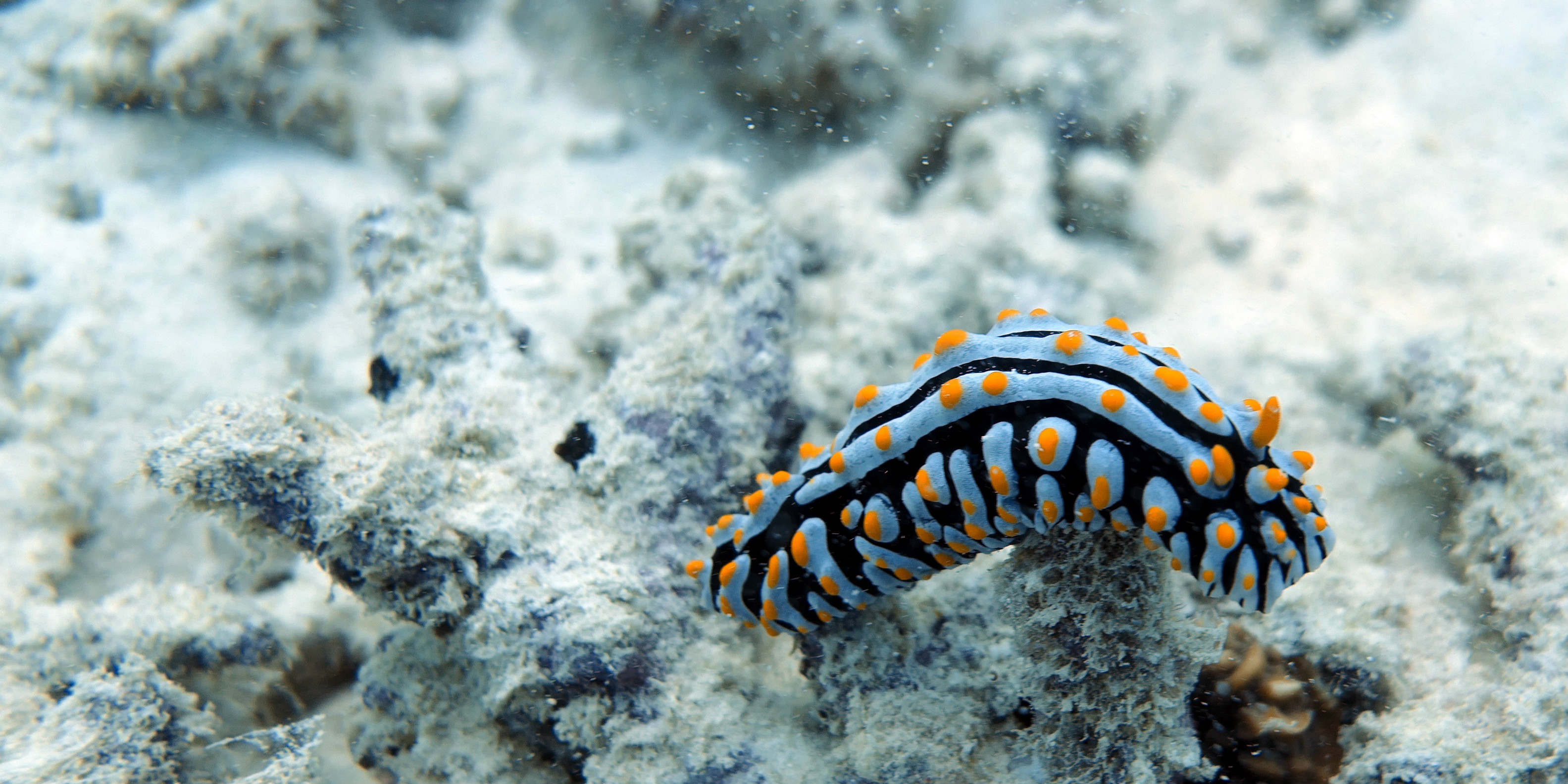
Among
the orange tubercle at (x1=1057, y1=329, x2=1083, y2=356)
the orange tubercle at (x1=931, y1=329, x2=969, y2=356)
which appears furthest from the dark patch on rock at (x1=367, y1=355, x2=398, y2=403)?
the orange tubercle at (x1=1057, y1=329, x2=1083, y2=356)

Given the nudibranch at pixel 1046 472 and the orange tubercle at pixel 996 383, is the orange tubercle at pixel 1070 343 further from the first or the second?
the orange tubercle at pixel 996 383

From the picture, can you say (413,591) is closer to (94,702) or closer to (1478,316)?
(94,702)

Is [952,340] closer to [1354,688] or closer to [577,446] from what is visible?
[577,446]

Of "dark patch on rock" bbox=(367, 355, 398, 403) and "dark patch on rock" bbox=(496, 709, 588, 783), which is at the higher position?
"dark patch on rock" bbox=(367, 355, 398, 403)

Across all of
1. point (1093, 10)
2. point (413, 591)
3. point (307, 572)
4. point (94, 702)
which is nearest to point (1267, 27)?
point (1093, 10)

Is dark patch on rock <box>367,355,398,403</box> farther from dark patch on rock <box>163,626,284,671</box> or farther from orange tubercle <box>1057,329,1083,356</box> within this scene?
orange tubercle <box>1057,329,1083,356</box>
